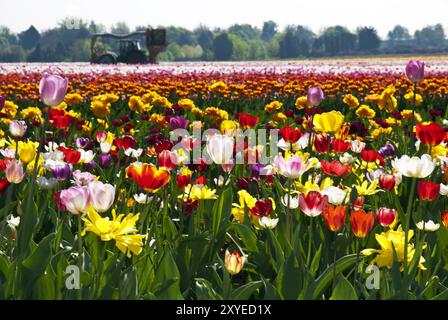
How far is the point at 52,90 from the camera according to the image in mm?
1937

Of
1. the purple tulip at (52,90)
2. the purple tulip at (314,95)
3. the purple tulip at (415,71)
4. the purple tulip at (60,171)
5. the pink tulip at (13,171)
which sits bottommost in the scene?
the purple tulip at (60,171)

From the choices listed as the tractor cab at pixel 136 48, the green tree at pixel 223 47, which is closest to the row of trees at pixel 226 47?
the green tree at pixel 223 47

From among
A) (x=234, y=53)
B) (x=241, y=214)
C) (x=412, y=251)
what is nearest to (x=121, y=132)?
(x=241, y=214)

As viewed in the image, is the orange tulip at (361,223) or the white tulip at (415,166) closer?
the orange tulip at (361,223)

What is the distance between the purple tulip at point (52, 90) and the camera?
6.32 ft

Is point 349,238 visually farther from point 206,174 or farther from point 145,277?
point 206,174

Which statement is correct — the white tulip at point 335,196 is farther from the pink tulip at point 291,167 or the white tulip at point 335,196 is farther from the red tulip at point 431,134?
the red tulip at point 431,134

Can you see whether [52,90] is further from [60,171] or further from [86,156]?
[86,156]

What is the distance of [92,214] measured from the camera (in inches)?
71.4

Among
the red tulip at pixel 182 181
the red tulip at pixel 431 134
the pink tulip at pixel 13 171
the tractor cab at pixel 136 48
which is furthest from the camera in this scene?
the tractor cab at pixel 136 48

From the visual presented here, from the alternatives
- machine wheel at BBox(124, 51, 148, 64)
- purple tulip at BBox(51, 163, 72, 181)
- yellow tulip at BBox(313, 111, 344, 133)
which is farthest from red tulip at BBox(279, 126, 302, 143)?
machine wheel at BBox(124, 51, 148, 64)

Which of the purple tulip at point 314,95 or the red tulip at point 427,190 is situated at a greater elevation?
the purple tulip at point 314,95

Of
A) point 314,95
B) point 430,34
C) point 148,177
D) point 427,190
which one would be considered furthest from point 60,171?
point 430,34

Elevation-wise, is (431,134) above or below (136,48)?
below
